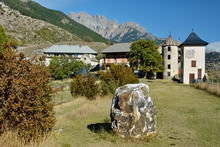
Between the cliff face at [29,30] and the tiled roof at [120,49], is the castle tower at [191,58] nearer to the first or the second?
the tiled roof at [120,49]

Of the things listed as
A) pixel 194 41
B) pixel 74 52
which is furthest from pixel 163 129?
pixel 74 52

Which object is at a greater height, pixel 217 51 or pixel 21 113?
pixel 217 51

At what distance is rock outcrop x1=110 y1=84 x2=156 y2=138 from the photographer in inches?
303

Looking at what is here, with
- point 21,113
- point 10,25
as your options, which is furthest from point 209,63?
point 10,25

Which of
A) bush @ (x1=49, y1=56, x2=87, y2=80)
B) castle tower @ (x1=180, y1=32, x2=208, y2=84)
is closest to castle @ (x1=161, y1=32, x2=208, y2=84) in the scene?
castle tower @ (x1=180, y1=32, x2=208, y2=84)

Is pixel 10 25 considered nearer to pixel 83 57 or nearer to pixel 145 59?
pixel 83 57

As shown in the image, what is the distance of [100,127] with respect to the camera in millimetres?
9188

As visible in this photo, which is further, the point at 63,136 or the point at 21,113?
the point at 63,136

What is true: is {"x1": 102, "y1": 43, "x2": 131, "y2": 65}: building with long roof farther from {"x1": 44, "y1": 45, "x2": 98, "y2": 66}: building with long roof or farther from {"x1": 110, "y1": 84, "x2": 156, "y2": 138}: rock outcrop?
Answer: {"x1": 110, "y1": 84, "x2": 156, "y2": 138}: rock outcrop

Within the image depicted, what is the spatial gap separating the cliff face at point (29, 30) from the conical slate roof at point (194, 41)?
86.4m

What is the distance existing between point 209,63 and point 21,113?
61.9m

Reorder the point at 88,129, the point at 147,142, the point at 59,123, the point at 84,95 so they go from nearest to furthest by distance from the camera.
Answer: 1. the point at 147,142
2. the point at 88,129
3. the point at 59,123
4. the point at 84,95

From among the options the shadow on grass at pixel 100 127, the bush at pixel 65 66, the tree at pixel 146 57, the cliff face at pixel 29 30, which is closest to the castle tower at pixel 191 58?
the tree at pixel 146 57

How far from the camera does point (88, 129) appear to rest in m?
9.00
